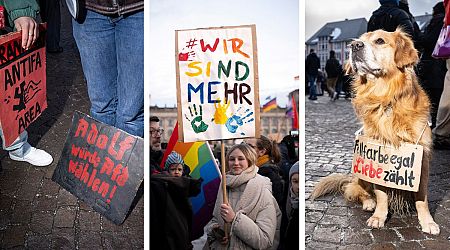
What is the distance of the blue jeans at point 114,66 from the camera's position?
10.7 feet

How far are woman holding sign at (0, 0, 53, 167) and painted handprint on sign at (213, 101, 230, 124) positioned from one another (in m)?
1.10

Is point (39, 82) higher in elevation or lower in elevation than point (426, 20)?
lower

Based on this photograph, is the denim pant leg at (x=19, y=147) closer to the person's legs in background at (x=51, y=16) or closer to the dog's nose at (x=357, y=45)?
the person's legs in background at (x=51, y=16)

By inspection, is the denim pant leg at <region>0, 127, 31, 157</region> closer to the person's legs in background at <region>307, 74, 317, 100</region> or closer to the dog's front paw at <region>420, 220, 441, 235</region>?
the person's legs in background at <region>307, 74, 317, 100</region>

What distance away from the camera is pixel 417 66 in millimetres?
3436

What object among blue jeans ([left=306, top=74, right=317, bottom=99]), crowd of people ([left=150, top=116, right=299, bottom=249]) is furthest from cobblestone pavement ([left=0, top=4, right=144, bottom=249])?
blue jeans ([left=306, top=74, right=317, bottom=99])

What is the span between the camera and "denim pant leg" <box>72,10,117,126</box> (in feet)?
10.8

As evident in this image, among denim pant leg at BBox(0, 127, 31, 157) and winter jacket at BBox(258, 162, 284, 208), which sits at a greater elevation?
denim pant leg at BBox(0, 127, 31, 157)

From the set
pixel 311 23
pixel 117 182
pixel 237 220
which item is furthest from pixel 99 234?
pixel 311 23

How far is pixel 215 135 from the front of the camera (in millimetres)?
3164

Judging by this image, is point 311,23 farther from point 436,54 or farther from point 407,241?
point 407,241

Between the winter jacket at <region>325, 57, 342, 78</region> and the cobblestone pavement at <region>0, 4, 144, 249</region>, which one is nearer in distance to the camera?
the cobblestone pavement at <region>0, 4, 144, 249</region>

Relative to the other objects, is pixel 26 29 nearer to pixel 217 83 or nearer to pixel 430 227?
pixel 217 83

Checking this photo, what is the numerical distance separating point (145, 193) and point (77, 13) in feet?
3.85
